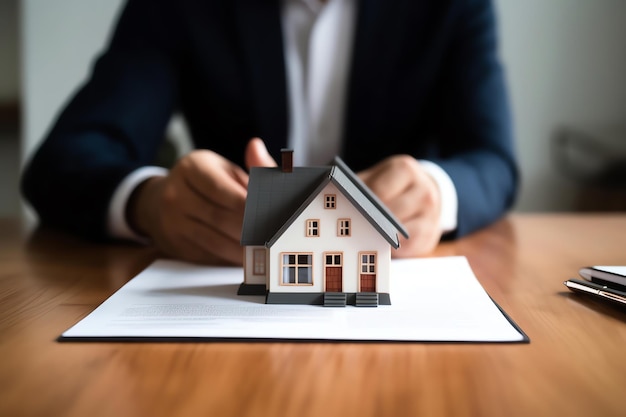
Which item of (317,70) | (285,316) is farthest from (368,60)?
(285,316)

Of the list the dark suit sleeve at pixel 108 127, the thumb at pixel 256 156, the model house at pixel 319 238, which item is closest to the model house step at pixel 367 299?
the model house at pixel 319 238

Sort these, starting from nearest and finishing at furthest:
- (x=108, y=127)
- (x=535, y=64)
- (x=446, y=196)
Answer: (x=446, y=196), (x=108, y=127), (x=535, y=64)

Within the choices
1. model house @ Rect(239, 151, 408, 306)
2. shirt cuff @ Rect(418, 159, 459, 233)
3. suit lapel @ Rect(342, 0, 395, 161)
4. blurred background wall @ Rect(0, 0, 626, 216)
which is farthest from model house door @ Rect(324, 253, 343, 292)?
blurred background wall @ Rect(0, 0, 626, 216)

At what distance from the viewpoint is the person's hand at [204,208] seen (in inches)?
27.4

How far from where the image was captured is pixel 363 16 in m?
1.19

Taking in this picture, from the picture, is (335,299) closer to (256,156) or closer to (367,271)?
(367,271)

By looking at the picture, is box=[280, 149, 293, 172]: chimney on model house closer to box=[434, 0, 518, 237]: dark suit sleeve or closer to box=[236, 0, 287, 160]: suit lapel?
box=[434, 0, 518, 237]: dark suit sleeve

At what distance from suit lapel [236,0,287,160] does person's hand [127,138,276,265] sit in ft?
1.61

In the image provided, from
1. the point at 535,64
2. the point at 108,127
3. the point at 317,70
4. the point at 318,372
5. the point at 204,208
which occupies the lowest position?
the point at 318,372

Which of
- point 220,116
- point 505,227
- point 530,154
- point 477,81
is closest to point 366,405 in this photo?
point 505,227

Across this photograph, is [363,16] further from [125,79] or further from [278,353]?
[278,353]

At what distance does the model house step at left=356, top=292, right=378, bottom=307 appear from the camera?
1.84 feet

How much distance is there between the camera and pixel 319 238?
1.92 ft

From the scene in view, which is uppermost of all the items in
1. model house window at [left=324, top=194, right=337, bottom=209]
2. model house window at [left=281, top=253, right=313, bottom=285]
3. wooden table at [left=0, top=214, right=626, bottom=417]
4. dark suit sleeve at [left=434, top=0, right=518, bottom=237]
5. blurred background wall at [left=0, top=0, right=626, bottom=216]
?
blurred background wall at [left=0, top=0, right=626, bottom=216]
